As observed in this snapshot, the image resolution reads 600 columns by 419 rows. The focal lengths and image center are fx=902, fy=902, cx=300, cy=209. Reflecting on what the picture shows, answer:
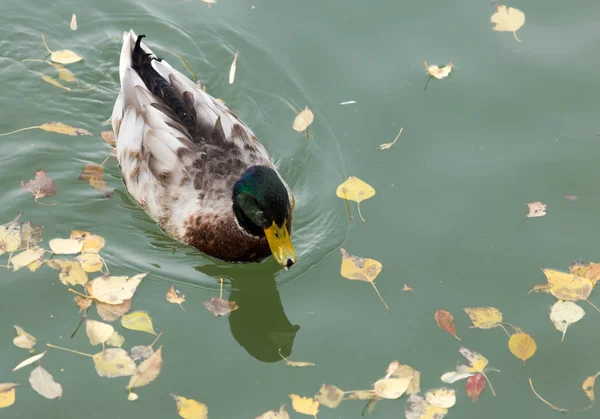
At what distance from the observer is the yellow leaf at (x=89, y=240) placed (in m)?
6.14

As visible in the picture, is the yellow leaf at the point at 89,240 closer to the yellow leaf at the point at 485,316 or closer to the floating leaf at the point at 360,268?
the floating leaf at the point at 360,268

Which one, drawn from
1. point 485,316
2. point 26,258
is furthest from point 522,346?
point 26,258

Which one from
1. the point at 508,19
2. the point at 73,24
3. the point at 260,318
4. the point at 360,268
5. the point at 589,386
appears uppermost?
the point at 73,24

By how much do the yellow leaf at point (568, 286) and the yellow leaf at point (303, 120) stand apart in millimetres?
2260

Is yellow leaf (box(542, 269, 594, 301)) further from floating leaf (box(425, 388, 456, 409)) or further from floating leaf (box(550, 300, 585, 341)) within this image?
floating leaf (box(425, 388, 456, 409))

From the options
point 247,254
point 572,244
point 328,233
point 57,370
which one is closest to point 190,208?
point 247,254

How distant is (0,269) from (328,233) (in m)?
2.22

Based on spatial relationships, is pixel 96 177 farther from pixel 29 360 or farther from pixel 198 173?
pixel 29 360

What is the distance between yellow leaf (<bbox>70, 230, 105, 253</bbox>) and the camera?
614 cm

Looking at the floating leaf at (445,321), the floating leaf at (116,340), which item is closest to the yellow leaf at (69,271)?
the floating leaf at (116,340)

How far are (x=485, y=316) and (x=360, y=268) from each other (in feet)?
2.87

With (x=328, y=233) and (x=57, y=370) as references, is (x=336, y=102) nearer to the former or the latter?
(x=328, y=233)

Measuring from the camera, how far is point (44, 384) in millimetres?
5285

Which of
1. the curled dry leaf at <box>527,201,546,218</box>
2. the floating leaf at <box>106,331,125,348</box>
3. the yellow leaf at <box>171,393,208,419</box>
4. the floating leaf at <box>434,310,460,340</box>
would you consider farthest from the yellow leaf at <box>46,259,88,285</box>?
the curled dry leaf at <box>527,201,546,218</box>
